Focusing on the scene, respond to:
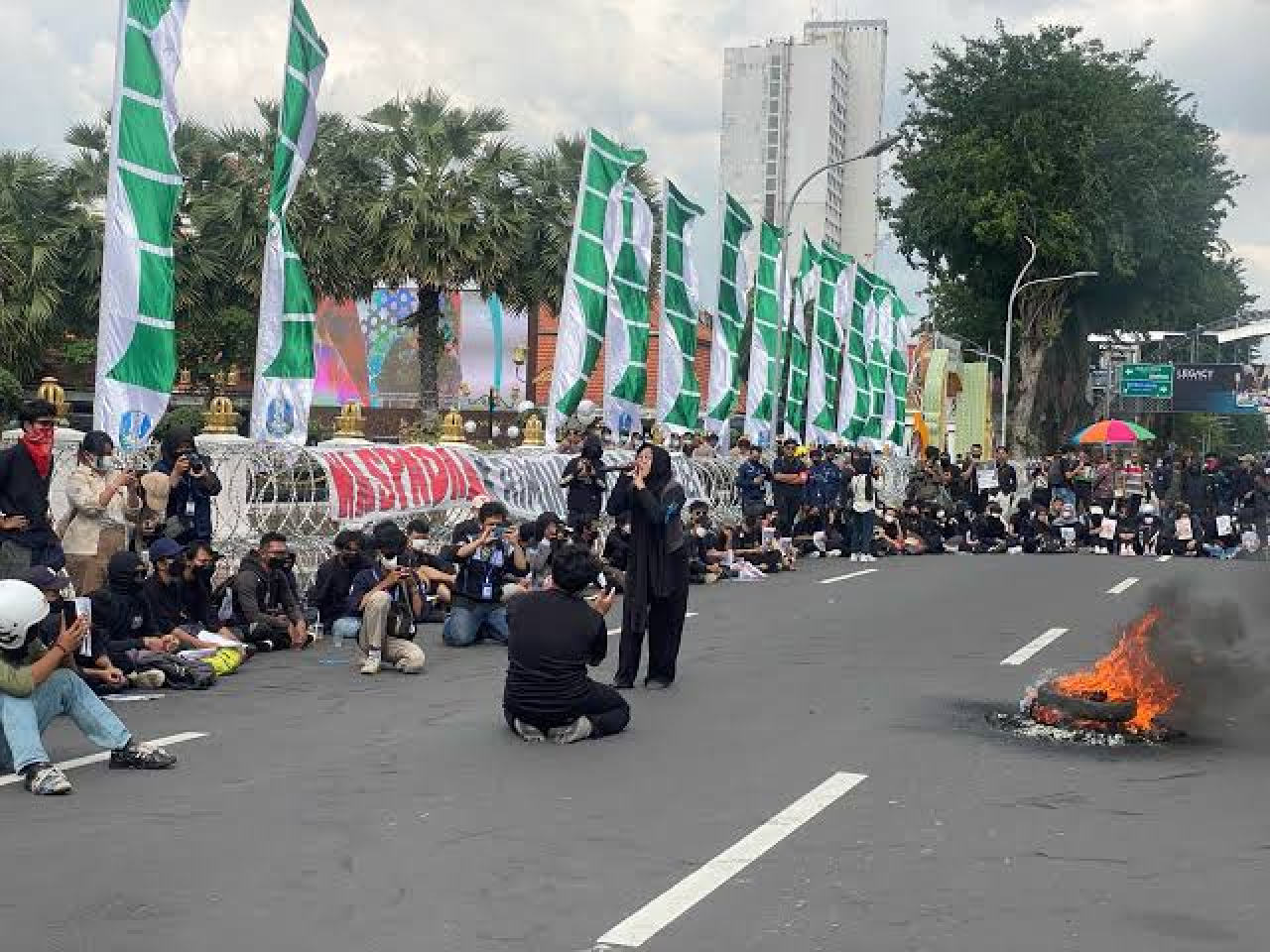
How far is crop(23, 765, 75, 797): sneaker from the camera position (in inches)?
324

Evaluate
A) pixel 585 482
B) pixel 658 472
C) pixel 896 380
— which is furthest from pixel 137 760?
pixel 896 380

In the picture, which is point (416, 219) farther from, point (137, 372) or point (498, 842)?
point (498, 842)

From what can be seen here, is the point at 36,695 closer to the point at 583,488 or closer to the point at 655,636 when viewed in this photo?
the point at 655,636

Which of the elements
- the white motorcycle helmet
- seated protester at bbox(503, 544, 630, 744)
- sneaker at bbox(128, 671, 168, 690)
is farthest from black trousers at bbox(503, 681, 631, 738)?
sneaker at bbox(128, 671, 168, 690)

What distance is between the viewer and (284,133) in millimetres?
18625

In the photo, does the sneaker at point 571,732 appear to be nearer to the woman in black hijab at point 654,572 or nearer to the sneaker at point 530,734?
the sneaker at point 530,734

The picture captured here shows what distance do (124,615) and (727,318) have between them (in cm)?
2100

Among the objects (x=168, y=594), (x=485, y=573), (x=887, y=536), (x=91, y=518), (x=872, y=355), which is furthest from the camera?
(x=872, y=355)

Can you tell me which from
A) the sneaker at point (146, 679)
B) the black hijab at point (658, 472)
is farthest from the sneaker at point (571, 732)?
the sneaker at point (146, 679)

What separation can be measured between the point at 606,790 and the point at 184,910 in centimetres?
281

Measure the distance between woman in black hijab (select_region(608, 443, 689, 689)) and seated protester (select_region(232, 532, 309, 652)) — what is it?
3.64 m

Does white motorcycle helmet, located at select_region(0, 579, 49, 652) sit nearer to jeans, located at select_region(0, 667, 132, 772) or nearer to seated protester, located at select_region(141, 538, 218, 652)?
jeans, located at select_region(0, 667, 132, 772)

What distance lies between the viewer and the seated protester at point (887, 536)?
2912 centimetres

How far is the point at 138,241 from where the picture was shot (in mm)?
15508
